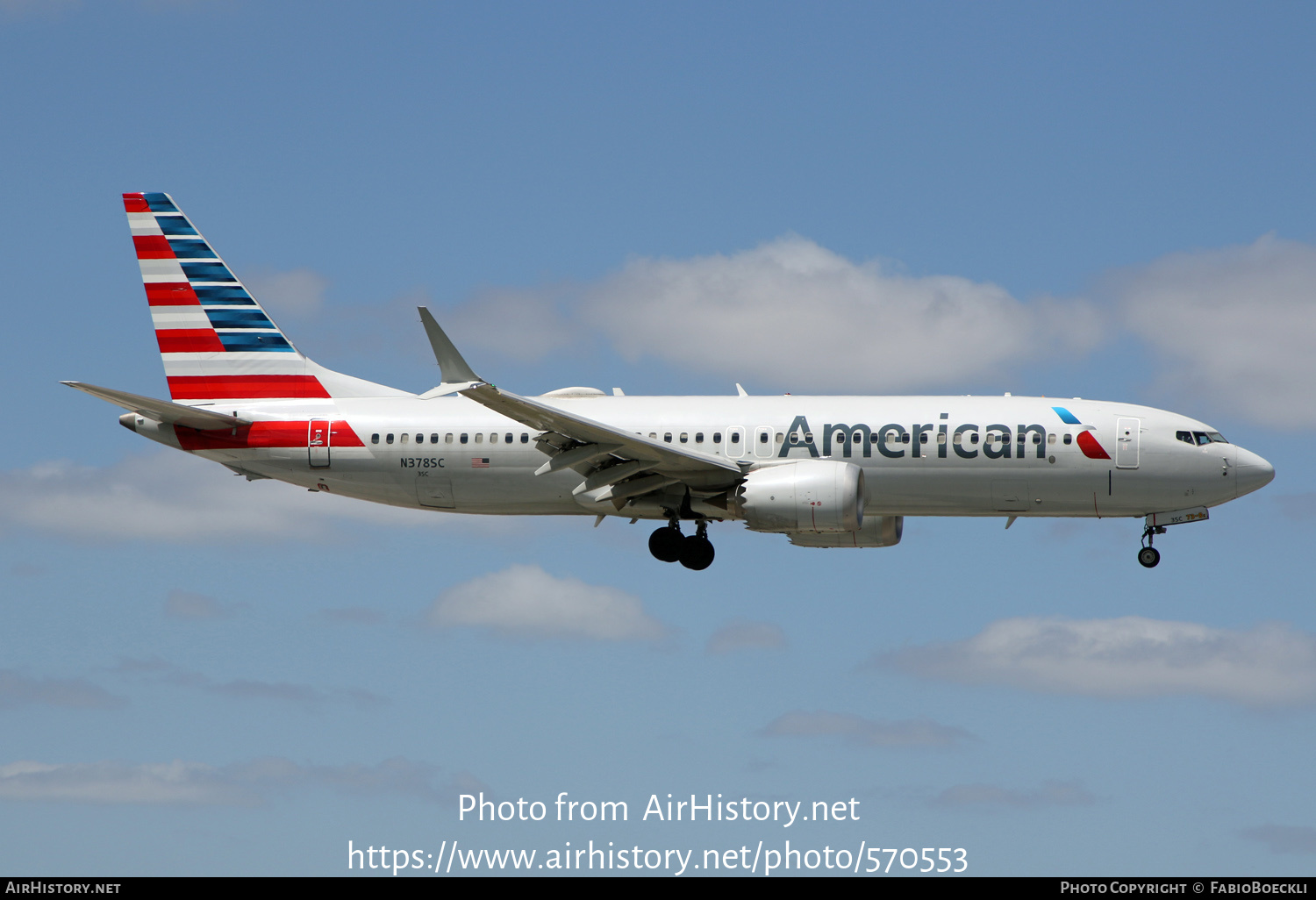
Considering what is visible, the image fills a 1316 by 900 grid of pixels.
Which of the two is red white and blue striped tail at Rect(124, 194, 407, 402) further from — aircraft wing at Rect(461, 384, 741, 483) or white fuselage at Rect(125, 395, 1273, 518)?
aircraft wing at Rect(461, 384, 741, 483)

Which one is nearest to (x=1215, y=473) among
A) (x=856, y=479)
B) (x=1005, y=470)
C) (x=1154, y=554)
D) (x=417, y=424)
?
(x=1154, y=554)

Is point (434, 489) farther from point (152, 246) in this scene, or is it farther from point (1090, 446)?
point (1090, 446)

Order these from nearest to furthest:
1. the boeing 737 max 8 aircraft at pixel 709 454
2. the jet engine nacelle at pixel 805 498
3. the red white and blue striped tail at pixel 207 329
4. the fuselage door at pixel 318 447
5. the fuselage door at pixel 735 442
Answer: the jet engine nacelle at pixel 805 498 < the boeing 737 max 8 aircraft at pixel 709 454 < the fuselage door at pixel 735 442 < the fuselage door at pixel 318 447 < the red white and blue striped tail at pixel 207 329

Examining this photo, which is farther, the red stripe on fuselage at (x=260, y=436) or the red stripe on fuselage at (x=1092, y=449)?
the red stripe on fuselage at (x=260, y=436)

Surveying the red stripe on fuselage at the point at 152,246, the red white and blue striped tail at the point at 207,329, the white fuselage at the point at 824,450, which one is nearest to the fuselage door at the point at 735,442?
the white fuselage at the point at 824,450

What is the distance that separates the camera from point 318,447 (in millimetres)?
40500

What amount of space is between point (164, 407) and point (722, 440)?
15.3 meters

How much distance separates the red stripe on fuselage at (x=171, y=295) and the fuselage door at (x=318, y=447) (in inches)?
295

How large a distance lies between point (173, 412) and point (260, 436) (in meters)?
2.40

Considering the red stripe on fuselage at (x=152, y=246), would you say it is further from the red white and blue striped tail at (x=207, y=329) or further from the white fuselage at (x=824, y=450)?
the white fuselage at (x=824, y=450)

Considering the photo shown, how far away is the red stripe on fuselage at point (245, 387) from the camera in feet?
141

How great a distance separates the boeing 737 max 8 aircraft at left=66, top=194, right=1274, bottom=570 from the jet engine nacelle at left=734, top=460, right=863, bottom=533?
43mm

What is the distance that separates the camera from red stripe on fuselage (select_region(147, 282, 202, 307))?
147 feet

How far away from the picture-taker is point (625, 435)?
117ft
